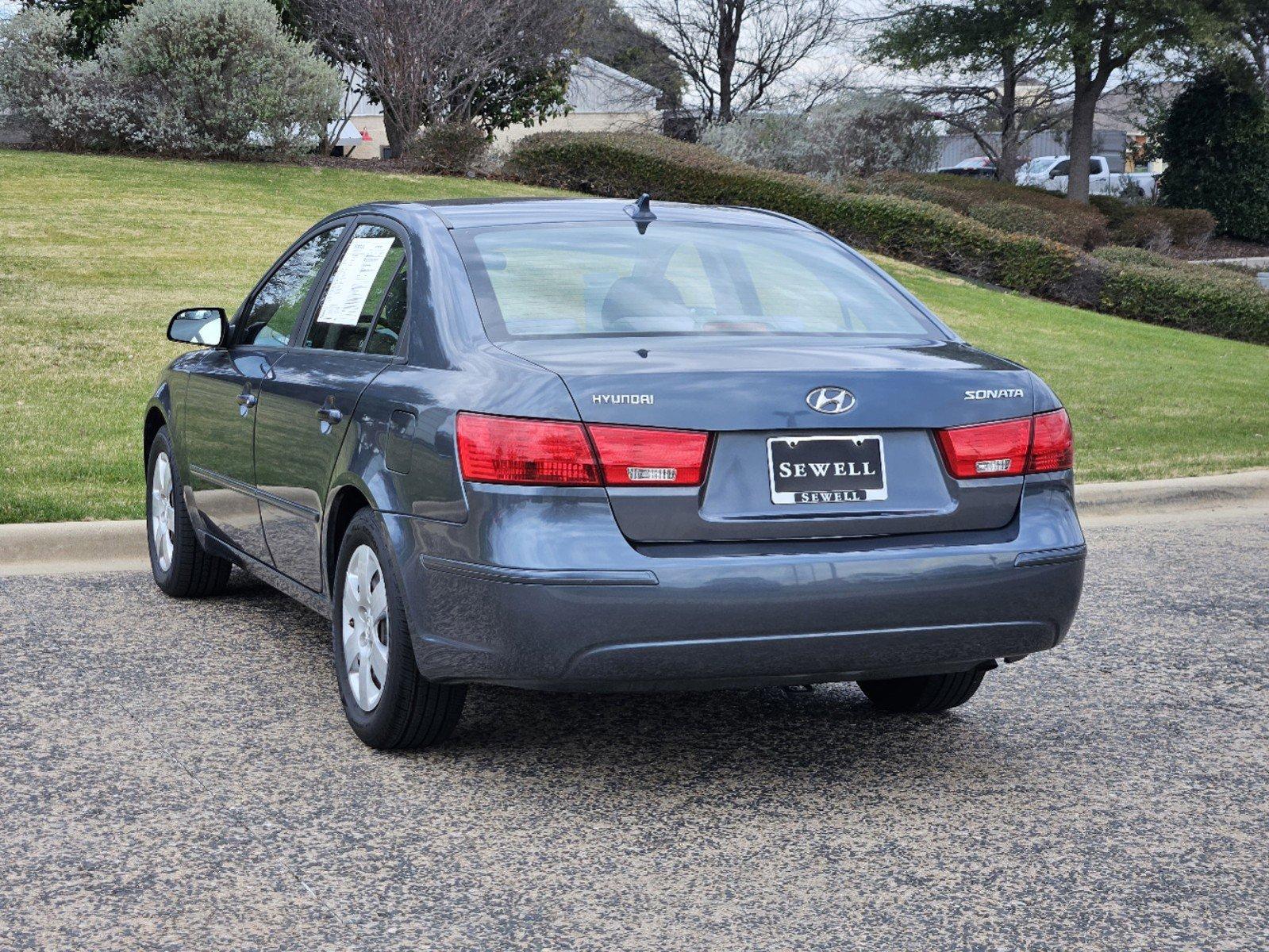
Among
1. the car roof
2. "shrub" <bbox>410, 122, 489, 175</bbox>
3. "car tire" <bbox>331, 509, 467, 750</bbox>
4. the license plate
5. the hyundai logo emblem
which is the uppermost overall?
"shrub" <bbox>410, 122, 489, 175</bbox>

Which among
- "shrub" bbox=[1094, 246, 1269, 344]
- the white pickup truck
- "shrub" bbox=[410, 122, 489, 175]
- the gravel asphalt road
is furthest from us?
the white pickup truck

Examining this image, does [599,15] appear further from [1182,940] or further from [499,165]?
[1182,940]

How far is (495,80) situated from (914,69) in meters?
9.15

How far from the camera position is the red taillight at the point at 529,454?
152 inches

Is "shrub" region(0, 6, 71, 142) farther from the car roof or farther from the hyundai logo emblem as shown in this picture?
the hyundai logo emblem

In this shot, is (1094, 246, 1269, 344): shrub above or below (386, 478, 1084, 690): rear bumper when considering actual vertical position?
Answer: below

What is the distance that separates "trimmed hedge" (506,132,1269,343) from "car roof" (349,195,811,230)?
1502 centimetres

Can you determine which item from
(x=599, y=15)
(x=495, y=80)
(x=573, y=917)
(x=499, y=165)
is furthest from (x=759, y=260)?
(x=599, y=15)

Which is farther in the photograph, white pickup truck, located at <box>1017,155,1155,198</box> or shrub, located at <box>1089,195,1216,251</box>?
white pickup truck, located at <box>1017,155,1155,198</box>

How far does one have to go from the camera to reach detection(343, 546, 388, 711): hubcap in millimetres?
4469

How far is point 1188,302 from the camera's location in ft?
70.3

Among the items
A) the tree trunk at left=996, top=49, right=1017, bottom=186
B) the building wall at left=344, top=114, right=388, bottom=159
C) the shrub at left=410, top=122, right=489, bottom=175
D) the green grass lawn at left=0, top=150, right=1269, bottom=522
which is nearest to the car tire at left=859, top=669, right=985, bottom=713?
the green grass lawn at left=0, top=150, right=1269, bottom=522

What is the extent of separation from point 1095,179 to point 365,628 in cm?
4665

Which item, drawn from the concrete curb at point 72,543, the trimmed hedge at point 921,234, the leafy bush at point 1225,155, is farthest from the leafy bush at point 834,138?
the concrete curb at point 72,543
